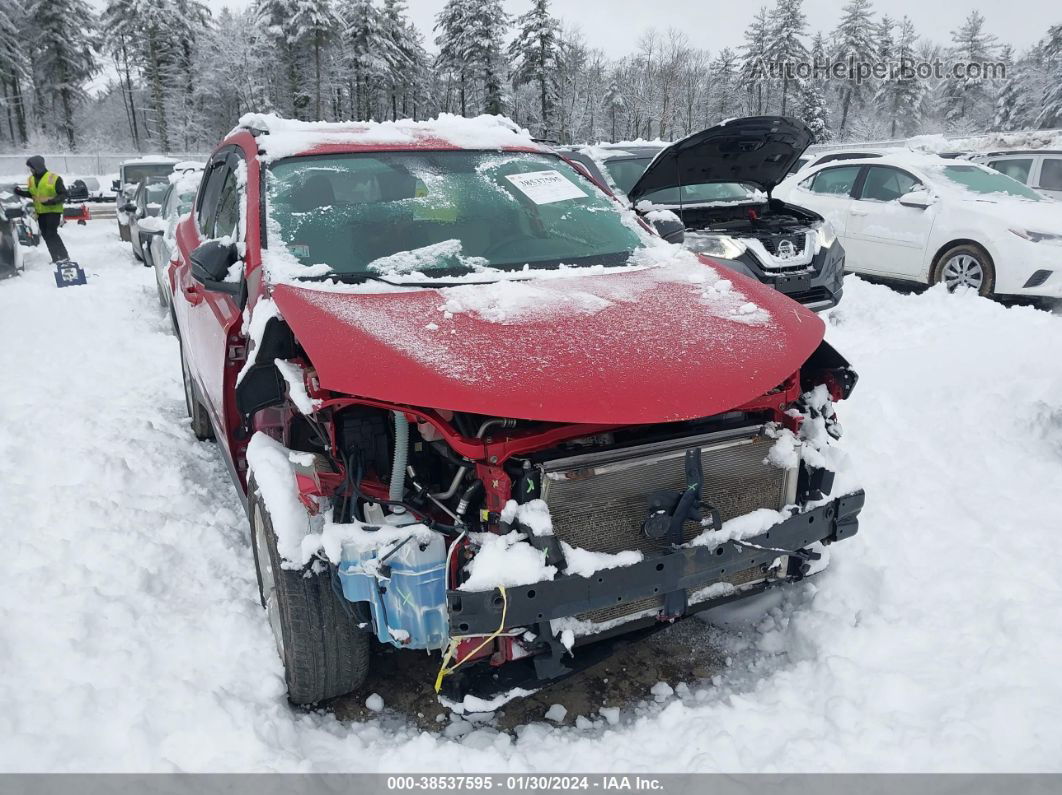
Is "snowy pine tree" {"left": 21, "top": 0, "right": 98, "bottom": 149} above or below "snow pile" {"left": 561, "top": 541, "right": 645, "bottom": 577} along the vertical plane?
above

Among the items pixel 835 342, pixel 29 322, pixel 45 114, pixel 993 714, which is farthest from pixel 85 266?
pixel 45 114

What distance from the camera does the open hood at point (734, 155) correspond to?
20.1 feet

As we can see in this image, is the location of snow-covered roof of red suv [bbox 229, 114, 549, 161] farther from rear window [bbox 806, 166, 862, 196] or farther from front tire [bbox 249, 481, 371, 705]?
rear window [bbox 806, 166, 862, 196]

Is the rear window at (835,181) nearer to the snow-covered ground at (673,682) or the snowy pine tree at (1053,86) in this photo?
the snow-covered ground at (673,682)

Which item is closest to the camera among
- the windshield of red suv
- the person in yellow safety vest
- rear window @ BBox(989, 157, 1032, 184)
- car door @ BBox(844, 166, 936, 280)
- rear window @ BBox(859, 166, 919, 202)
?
the windshield of red suv

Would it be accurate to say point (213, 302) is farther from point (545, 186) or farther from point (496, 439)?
point (496, 439)

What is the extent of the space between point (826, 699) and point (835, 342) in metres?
4.76

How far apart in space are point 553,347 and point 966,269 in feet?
24.8

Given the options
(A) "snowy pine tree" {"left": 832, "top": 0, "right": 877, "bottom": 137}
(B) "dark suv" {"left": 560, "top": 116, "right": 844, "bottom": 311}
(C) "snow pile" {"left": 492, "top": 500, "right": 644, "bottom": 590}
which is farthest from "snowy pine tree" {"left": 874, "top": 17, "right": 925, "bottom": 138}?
(C) "snow pile" {"left": 492, "top": 500, "right": 644, "bottom": 590}

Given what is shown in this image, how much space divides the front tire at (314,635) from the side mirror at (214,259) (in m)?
0.99

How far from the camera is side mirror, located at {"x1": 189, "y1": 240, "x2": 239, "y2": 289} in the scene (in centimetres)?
306

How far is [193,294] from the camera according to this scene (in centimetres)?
408

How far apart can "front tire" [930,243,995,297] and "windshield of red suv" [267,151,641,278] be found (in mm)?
5972

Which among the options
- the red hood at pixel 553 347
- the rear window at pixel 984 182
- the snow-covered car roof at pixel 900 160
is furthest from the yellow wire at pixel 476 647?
the snow-covered car roof at pixel 900 160
